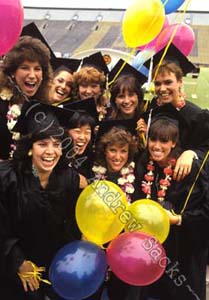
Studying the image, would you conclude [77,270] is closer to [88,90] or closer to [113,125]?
[113,125]

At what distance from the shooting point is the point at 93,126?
331cm

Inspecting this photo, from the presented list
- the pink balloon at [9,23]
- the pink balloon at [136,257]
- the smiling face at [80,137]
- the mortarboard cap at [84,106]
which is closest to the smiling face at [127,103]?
the mortarboard cap at [84,106]

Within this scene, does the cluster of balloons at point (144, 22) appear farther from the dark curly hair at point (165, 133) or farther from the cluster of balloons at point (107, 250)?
the cluster of balloons at point (107, 250)

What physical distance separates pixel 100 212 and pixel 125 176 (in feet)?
2.15

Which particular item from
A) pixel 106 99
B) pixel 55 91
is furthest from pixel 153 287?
pixel 55 91

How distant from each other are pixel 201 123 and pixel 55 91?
1.23 metres

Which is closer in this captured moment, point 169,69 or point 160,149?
point 160,149

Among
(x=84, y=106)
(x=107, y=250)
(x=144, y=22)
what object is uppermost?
(x=144, y=22)

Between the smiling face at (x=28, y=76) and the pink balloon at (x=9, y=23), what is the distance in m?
0.16

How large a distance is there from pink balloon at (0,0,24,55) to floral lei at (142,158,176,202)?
1.28 metres

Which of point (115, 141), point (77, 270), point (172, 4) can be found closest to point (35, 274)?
point (77, 270)

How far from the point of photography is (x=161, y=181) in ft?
10.4

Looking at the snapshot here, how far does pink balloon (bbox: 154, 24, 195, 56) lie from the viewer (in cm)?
408

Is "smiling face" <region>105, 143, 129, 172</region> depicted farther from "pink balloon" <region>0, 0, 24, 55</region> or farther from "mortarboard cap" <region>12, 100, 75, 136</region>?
"pink balloon" <region>0, 0, 24, 55</region>
